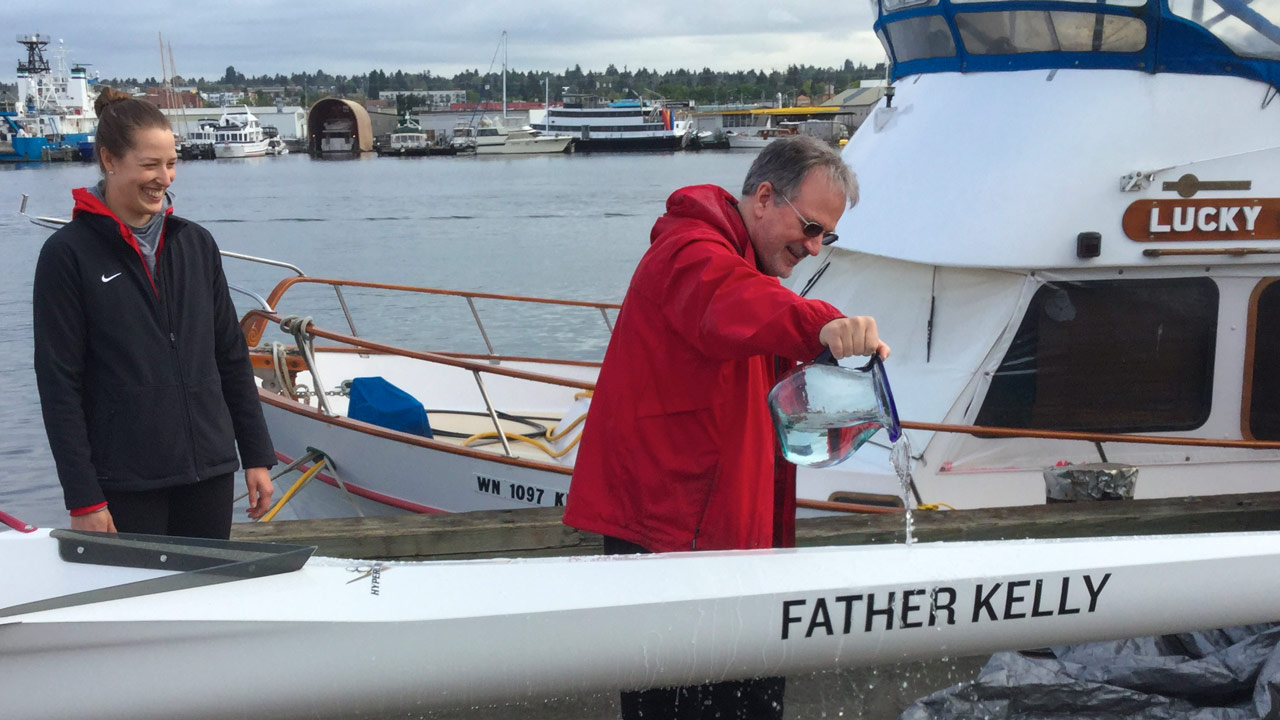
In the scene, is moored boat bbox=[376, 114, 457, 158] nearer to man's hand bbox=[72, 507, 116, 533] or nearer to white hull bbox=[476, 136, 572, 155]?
white hull bbox=[476, 136, 572, 155]

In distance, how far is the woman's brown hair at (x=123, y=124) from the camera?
2.74m

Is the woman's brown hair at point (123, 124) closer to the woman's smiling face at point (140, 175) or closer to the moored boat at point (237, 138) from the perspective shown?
the woman's smiling face at point (140, 175)

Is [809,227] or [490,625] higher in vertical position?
[809,227]

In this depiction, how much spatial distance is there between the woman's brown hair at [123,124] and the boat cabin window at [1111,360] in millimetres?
3945

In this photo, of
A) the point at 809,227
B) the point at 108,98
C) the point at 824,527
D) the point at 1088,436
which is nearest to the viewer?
the point at 809,227

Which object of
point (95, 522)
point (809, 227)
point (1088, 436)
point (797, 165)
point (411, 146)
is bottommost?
point (1088, 436)

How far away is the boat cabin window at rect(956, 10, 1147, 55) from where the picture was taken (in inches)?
201

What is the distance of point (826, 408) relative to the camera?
2.43 meters

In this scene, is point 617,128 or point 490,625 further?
point 617,128

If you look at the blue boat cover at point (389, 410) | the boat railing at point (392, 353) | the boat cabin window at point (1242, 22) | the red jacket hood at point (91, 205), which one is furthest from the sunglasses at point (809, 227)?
the blue boat cover at point (389, 410)

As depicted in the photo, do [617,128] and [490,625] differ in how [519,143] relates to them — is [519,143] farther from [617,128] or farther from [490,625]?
[490,625]

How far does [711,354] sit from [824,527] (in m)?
2.13

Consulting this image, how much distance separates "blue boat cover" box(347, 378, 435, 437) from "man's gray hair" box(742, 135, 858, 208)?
429 centimetres

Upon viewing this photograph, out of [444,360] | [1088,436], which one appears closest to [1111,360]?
[1088,436]
